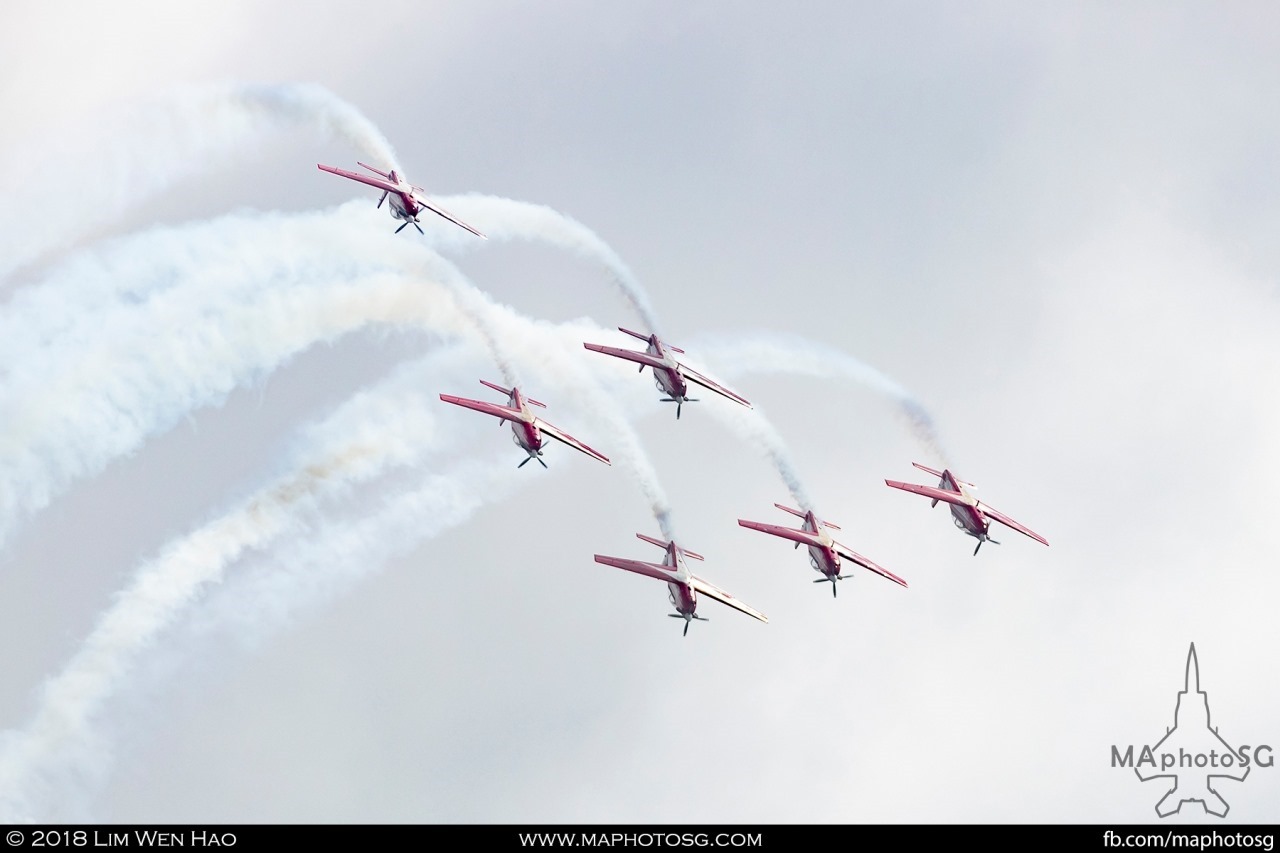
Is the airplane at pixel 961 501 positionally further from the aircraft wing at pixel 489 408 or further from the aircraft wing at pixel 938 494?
the aircraft wing at pixel 489 408

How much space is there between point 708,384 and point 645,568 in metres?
8.91

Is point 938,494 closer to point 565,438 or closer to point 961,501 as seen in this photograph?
point 961,501

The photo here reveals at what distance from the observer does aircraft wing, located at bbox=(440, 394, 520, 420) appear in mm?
92812

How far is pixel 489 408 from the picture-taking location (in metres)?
93.9

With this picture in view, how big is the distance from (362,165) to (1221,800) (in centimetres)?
4445

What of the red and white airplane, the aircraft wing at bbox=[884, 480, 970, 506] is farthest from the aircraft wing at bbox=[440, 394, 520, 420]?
the aircraft wing at bbox=[884, 480, 970, 506]

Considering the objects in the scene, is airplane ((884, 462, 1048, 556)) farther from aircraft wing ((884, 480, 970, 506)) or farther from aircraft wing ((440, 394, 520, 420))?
aircraft wing ((440, 394, 520, 420))
